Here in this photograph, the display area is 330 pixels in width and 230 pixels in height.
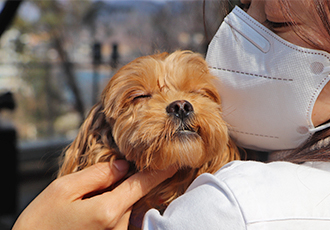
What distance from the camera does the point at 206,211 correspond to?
979 millimetres

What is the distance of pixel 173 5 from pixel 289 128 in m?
6.58

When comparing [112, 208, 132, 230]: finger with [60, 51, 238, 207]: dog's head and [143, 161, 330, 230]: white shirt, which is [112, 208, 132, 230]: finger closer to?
[60, 51, 238, 207]: dog's head

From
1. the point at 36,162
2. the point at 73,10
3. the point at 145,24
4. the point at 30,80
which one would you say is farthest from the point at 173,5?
the point at 36,162

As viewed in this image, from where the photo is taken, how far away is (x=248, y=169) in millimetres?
1078

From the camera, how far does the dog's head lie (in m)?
1.48

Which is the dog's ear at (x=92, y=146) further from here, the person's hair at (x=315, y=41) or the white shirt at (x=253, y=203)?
the person's hair at (x=315, y=41)

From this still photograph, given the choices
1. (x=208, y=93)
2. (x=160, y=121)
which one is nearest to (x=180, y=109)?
(x=160, y=121)

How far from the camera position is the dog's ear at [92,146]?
→ 1.76 m

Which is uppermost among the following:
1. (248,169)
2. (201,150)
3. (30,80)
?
(248,169)

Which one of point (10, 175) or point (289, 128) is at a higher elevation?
point (289, 128)

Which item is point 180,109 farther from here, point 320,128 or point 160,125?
point 320,128

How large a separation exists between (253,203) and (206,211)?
15 cm

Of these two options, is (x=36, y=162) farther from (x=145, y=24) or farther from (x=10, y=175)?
(x=145, y=24)

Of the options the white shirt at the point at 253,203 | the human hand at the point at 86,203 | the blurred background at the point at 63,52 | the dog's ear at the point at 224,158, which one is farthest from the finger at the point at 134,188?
the blurred background at the point at 63,52
